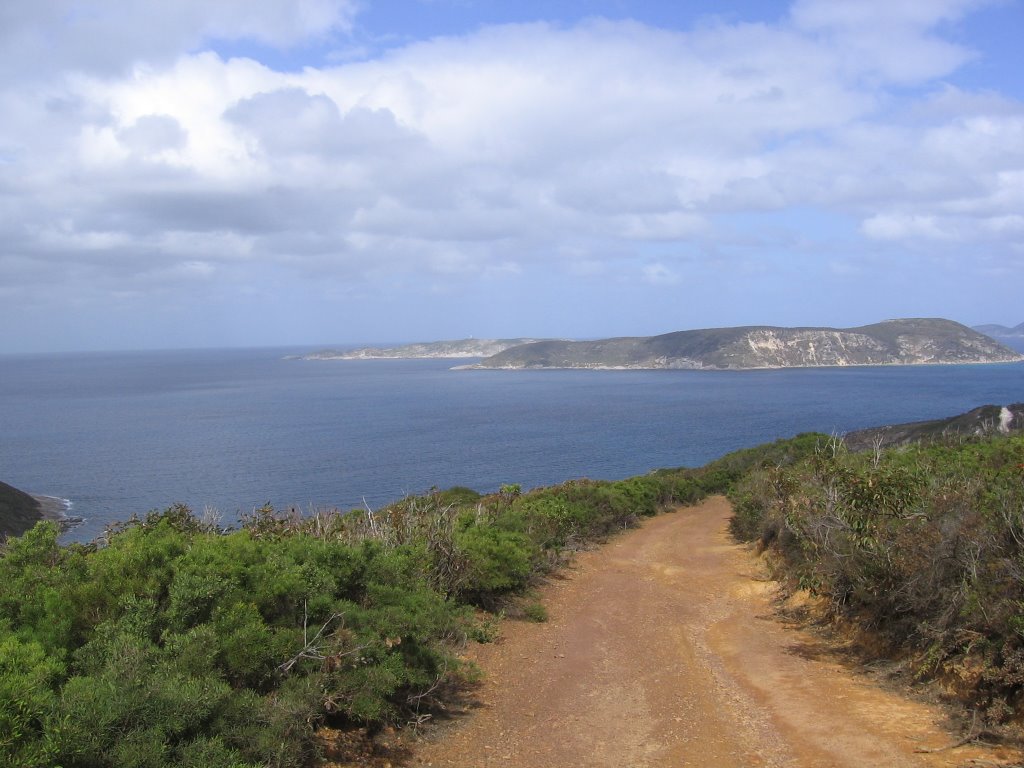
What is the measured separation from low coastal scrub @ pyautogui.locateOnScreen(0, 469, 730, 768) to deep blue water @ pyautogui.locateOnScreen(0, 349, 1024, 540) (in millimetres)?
10511

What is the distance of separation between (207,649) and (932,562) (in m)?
7.50

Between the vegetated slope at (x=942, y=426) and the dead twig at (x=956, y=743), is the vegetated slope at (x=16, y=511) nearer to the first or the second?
the dead twig at (x=956, y=743)

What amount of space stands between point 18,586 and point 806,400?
103 metres

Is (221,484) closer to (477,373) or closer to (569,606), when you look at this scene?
(569,606)

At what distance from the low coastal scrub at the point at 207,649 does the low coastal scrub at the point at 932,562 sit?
515 cm

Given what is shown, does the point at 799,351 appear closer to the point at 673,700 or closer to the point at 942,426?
the point at 942,426

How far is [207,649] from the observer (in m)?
5.49

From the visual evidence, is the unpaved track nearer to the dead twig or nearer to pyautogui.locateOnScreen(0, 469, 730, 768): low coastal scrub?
the dead twig

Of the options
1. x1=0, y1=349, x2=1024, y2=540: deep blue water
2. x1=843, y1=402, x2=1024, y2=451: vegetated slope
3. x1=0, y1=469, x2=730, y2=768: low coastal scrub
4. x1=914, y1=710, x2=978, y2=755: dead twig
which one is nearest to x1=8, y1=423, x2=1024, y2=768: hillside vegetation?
x1=0, y1=469, x2=730, y2=768: low coastal scrub

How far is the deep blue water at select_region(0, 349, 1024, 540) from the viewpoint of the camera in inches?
1914

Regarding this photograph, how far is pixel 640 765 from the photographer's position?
21.6 ft

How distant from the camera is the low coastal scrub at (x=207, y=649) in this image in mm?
4516

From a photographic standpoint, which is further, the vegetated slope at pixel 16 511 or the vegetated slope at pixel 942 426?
the vegetated slope at pixel 942 426

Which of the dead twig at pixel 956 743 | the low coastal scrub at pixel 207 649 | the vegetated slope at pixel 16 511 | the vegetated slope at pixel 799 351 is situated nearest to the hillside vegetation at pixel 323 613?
the low coastal scrub at pixel 207 649
